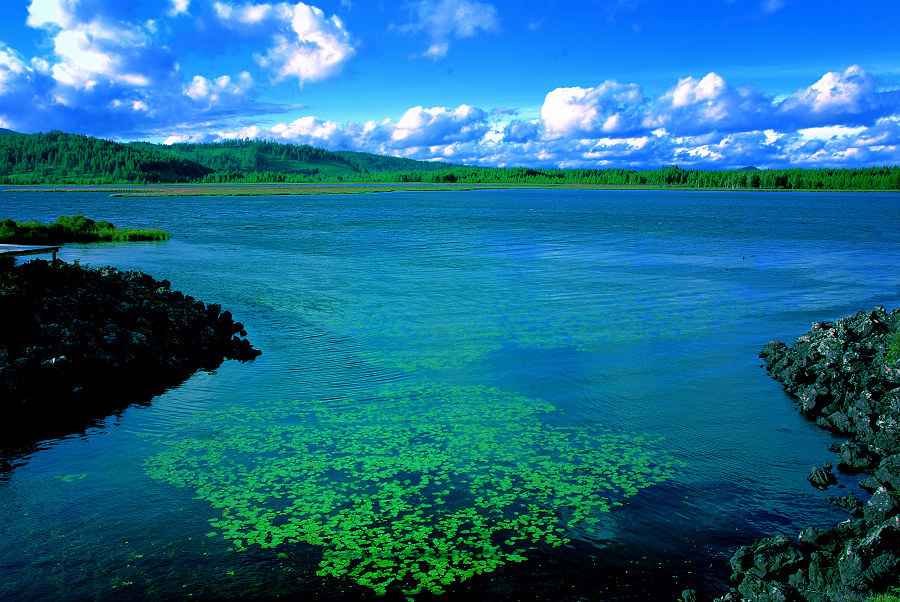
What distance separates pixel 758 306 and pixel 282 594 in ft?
88.6

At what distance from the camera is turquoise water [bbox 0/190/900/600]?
990 cm

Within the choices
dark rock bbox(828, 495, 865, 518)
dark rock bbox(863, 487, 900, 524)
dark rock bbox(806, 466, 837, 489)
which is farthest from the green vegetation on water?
dark rock bbox(863, 487, 900, 524)

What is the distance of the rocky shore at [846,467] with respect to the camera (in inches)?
344

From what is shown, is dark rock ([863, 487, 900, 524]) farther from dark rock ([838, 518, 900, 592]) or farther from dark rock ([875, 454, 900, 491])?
dark rock ([875, 454, 900, 491])

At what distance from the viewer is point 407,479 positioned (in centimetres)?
1282

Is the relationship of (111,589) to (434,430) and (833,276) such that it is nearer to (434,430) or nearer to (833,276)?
(434,430)

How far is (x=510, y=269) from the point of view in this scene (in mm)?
42938

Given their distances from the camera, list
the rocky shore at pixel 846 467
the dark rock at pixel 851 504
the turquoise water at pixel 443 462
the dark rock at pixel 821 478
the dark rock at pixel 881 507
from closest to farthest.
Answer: the rocky shore at pixel 846 467, the turquoise water at pixel 443 462, the dark rock at pixel 881 507, the dark rock at pixel 851 504, the dark rock at pixel 821 478

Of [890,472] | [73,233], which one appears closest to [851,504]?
[890,472]

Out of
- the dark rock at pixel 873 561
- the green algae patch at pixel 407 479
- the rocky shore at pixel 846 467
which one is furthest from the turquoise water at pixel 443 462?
the dark rock at pixel 873 561

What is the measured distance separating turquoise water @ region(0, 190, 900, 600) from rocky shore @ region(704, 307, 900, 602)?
0.55 meters

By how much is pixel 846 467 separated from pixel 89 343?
19.6 m

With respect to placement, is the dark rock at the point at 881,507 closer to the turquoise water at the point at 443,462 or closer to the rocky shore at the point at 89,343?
the turquoise water at the point at 443,462

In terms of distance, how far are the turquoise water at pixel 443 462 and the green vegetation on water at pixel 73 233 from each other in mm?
34582
